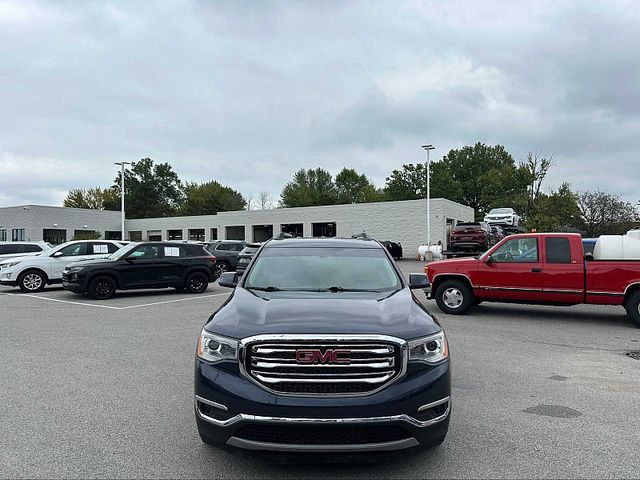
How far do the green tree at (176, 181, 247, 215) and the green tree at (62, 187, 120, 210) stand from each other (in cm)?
1511

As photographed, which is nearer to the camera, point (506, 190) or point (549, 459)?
point (549, 459)

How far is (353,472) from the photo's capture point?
3.45 m

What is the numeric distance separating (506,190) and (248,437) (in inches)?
2914

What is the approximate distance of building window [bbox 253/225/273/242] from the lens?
50281 millimetres

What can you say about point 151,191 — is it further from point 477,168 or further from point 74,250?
point 74,250

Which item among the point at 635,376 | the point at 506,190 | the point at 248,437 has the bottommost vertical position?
the point at 635,376

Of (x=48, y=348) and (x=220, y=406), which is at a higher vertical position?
(x=220, y=406)

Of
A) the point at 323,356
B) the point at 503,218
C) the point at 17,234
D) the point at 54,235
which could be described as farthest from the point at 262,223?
the point at 323,356

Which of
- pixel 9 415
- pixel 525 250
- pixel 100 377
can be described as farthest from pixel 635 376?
pixel 9 415

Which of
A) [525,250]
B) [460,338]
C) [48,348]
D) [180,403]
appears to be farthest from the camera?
[525,250]

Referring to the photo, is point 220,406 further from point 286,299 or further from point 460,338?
point 460,338

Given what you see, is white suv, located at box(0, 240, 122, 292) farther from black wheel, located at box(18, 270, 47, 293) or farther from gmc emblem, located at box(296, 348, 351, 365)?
gmc emblem, located at box(296, 348, 351, 365)

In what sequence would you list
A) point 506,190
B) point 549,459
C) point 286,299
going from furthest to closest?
point 506,190 < point 286,299 < point 549,459

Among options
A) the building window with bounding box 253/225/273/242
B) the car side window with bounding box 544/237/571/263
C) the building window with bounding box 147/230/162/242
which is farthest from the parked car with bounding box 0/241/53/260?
the building window with bounding box 147/230/162/242
